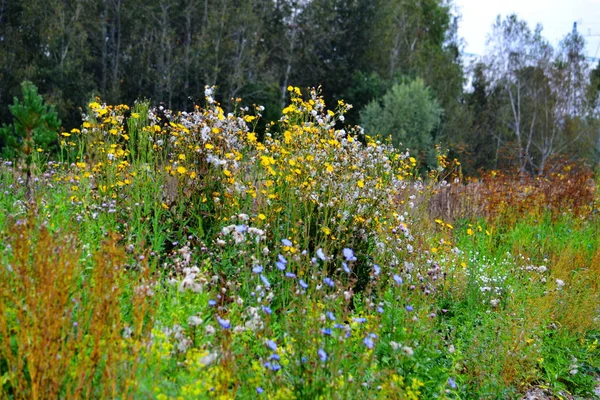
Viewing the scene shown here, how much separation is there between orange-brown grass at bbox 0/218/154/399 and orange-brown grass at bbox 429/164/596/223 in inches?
267

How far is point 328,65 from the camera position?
2953 cm

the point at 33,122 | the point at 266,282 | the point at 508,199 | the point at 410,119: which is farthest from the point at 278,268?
the point at 410,119

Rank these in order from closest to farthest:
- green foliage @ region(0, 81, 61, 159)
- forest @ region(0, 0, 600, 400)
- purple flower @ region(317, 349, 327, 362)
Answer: purple flower @ region(317, 349, 327, 362), forest @ region(0, 0, 600, 400), green foliage @ region(0, 81, 61, 159)

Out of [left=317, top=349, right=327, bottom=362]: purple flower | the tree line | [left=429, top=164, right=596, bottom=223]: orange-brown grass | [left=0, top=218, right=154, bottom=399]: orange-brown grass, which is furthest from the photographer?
the tree line

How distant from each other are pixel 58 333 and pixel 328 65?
2819 centimetres

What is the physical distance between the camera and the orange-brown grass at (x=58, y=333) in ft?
7.73

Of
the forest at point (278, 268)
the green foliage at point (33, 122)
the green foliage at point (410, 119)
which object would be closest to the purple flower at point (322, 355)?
the forest at point (278, 268)

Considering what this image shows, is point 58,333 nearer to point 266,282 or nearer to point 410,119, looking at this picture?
point 266,282

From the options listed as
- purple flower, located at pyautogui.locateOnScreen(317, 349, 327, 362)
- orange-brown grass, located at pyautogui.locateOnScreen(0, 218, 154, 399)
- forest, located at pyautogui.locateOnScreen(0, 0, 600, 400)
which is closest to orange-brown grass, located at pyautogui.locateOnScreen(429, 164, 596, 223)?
forest, located at pyautogui.locateOnScreen(0, 0, 600, 400)

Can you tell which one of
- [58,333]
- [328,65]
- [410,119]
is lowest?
[58,333]

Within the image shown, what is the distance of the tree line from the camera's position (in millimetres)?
22859

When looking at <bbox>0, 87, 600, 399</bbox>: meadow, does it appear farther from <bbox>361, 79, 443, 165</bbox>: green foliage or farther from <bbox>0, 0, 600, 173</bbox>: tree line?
<bbox>0, 0, 600, 173</bbox>: tree line

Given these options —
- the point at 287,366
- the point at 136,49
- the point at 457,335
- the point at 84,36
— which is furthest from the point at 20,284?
the point at 136,49

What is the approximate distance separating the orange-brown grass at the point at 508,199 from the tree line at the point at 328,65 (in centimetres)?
1151
